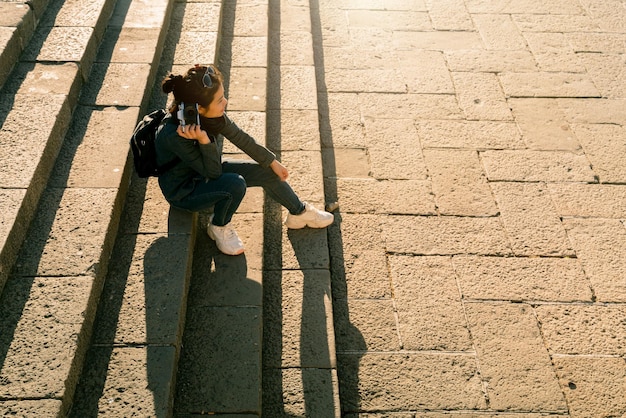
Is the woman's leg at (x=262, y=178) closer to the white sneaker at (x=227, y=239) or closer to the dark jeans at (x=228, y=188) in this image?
the dark jeans at (x=228, y=188)

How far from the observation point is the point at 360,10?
693 centimetres

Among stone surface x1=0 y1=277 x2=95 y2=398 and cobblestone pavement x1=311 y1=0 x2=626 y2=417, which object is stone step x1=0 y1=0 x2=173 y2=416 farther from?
cobblestone pavement x1=311 y1=0 x2=626 y2=417

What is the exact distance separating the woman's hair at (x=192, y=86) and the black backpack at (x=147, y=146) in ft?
0.79

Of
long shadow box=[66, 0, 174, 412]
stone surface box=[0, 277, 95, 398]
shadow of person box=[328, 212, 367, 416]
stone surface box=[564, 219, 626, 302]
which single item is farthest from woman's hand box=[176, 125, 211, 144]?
stone surface box=[564, 219, 626, 302]

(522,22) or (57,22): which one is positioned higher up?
(57,22)

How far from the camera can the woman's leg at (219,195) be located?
11.6ft

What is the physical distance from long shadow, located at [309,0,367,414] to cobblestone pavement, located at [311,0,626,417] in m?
0.01

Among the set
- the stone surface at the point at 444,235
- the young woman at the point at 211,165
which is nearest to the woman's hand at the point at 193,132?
the young woman at the point at 211,165

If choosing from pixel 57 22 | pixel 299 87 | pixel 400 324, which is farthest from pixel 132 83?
pixel 400 324

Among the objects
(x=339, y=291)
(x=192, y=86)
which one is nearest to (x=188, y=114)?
(x=192, y=86)

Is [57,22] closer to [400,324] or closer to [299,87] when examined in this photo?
[299,87]

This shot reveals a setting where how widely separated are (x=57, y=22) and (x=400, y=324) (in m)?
3.30

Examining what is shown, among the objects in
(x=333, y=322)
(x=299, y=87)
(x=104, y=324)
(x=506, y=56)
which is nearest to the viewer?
(x=104, y=324)

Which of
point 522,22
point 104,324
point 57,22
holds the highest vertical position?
point 57,22
